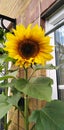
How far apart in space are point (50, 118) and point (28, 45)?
1.08ft

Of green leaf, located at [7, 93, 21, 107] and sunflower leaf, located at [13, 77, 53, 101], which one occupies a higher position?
sunflower leaf, located at [13, 77, 53, 101]

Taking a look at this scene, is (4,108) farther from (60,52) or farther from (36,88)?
(60,52)

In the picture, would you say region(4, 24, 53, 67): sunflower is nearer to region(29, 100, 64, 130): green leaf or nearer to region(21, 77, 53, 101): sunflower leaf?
region(21, 77, 53, 101): sunflower leaf

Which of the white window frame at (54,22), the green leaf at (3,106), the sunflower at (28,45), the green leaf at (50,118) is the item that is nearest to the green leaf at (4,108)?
the green leaf at (3,106)

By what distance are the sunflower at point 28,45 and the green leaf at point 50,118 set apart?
0.75 feet

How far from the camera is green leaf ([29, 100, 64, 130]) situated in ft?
2.92

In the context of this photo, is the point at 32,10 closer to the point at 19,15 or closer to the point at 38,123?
the point at 19,15

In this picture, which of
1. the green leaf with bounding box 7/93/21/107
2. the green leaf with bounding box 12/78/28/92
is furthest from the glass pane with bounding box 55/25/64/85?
the green leaf with bounding box 12/78/28/92

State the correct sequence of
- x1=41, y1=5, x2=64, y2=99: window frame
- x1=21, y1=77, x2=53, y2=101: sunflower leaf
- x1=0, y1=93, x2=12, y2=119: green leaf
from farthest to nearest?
x1=41, y1=5, x2=64, y2=99: window frame → x1=0, y1=93, x2=12, y2=119: green leaf → x1=21, y1=77, x2=53, y2=101: sunflower leaf

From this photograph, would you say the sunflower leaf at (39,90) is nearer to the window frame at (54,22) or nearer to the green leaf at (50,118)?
the green leaf at (50,118)

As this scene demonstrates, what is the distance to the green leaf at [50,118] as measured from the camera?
89 cm

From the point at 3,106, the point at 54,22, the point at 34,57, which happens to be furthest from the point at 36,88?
the point at 54,22

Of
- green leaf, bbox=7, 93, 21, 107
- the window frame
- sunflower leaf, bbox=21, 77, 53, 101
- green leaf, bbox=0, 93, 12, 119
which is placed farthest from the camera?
the window frame

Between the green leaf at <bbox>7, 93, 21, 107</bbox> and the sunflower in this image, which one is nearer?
the sunflower
